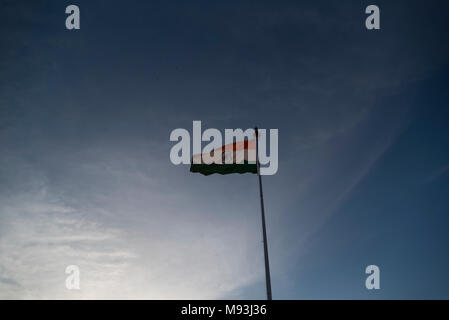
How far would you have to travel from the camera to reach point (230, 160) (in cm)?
1898

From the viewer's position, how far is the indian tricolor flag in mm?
18766

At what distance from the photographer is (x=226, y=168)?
1894 centimetres

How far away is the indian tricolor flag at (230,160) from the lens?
739 inches
